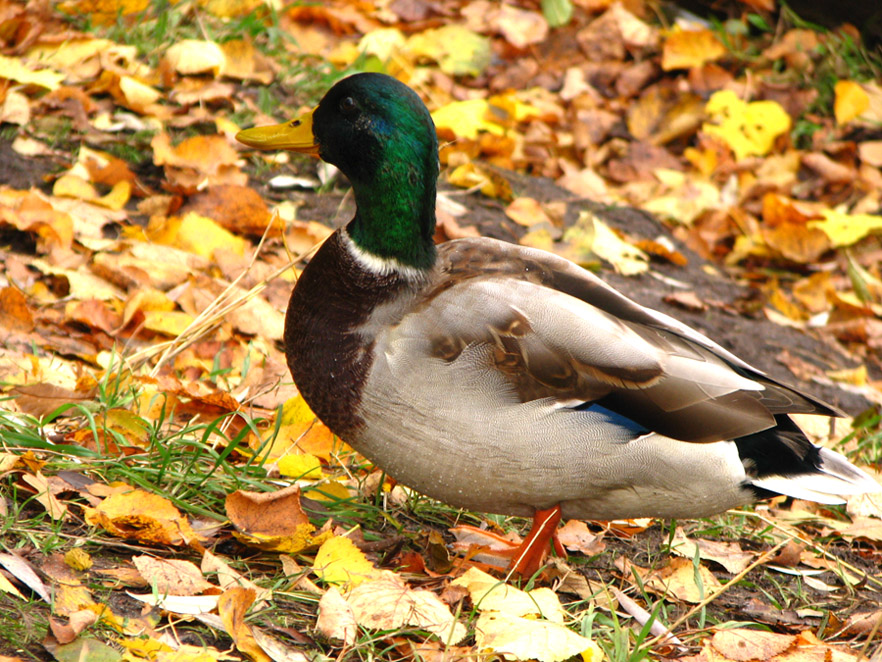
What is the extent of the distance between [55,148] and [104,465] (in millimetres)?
2118

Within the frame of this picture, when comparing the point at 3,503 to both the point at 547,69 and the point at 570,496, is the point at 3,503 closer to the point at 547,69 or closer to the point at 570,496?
the point at 570,496

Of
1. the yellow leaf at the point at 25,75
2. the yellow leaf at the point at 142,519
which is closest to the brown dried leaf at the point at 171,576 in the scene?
the yellow leaf at the point at 142,519

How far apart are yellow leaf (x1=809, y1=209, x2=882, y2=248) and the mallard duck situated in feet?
9.68

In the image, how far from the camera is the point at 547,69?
6785 mm

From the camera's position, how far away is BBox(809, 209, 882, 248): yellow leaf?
5.62 m

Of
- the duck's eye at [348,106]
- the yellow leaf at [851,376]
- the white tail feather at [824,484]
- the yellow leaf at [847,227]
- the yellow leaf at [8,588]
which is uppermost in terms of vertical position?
the duck's eye at [348,106]

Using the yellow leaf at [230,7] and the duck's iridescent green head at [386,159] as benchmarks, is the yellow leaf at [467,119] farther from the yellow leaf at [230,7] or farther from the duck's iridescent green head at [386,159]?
the duck's iridescent green head at [386,159]

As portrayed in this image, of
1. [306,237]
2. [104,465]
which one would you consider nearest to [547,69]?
[306,237]

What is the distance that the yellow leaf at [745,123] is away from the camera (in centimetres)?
639

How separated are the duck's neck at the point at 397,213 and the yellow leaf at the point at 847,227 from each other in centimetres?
348

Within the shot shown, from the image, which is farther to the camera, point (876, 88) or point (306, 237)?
point (876, 88)

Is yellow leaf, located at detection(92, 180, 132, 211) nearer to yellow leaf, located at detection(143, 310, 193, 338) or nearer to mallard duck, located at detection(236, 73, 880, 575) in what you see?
yellow leaf, located at detection(143, 310, 193, 338)

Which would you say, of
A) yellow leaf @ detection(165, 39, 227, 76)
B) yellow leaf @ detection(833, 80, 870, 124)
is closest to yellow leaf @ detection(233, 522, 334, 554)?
yellow leaf @ detection(165, 39, 227, 76)

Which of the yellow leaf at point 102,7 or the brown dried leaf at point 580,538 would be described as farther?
the yellow leaf at point 102,7
